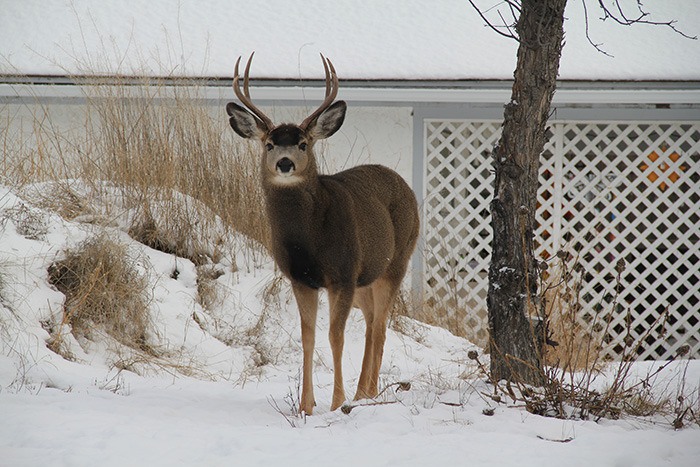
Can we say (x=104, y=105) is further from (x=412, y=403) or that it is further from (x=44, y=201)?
(x=412, y=403)

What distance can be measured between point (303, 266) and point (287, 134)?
0.78 meters

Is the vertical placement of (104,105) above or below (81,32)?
below

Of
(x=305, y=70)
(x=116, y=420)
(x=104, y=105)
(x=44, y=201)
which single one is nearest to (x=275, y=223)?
(x=116, y=420)

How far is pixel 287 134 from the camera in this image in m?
5.15

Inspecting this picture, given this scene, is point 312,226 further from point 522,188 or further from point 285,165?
point 522,188

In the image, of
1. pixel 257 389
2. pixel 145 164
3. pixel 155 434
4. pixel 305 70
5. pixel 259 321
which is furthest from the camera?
pixel 305 70

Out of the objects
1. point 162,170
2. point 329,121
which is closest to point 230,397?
point 329,121

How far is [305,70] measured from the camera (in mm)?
10531

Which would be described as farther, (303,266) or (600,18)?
(600,18)

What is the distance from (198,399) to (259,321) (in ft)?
7.37

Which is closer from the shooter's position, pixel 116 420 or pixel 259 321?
pixel 116 420

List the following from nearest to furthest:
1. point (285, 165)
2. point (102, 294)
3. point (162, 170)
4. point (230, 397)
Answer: point (285, 165) < point (230, 397) < point (102, 294) < point (162, 170)

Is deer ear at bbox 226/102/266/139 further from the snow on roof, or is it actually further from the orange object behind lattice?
the orange object behind lattice

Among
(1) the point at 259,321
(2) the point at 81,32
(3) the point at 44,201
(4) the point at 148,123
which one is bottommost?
(1) the point at 259,321
